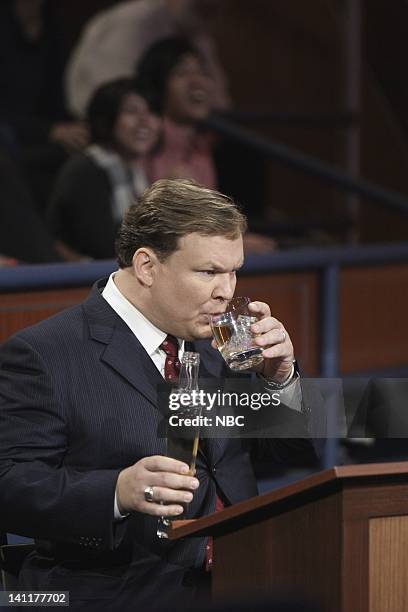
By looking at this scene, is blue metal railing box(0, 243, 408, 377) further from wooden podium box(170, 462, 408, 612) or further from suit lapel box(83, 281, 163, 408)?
wooden podium box(170, 462, 408, 612)

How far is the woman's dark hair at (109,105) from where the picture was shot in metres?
4.45

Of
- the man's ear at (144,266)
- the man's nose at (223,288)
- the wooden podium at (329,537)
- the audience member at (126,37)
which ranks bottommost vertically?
the wooden podium at (329,537)

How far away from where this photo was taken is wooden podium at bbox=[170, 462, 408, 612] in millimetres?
1833

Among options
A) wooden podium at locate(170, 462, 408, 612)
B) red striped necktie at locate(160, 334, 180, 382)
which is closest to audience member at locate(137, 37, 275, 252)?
red striped necktie at locate(160, 334, 180, 382)

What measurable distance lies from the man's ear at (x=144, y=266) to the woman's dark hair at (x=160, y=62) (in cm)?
276

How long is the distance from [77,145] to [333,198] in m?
1.76

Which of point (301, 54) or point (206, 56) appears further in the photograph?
point (301, 54)

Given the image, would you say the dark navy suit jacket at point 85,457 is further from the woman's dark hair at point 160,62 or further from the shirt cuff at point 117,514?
the woman's dark hair at point 160,62

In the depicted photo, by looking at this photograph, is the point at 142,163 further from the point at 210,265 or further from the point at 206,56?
the point at 210,265

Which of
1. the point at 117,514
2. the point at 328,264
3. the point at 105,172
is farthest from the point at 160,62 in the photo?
the point at 117,514

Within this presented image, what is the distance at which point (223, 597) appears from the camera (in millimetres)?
1990

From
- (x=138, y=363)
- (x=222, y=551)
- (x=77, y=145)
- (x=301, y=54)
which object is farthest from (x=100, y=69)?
(x=222, y=551)

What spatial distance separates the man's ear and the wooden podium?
573 millimetres

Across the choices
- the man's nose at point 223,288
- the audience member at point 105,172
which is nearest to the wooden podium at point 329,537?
the man's nose at point 223,288
